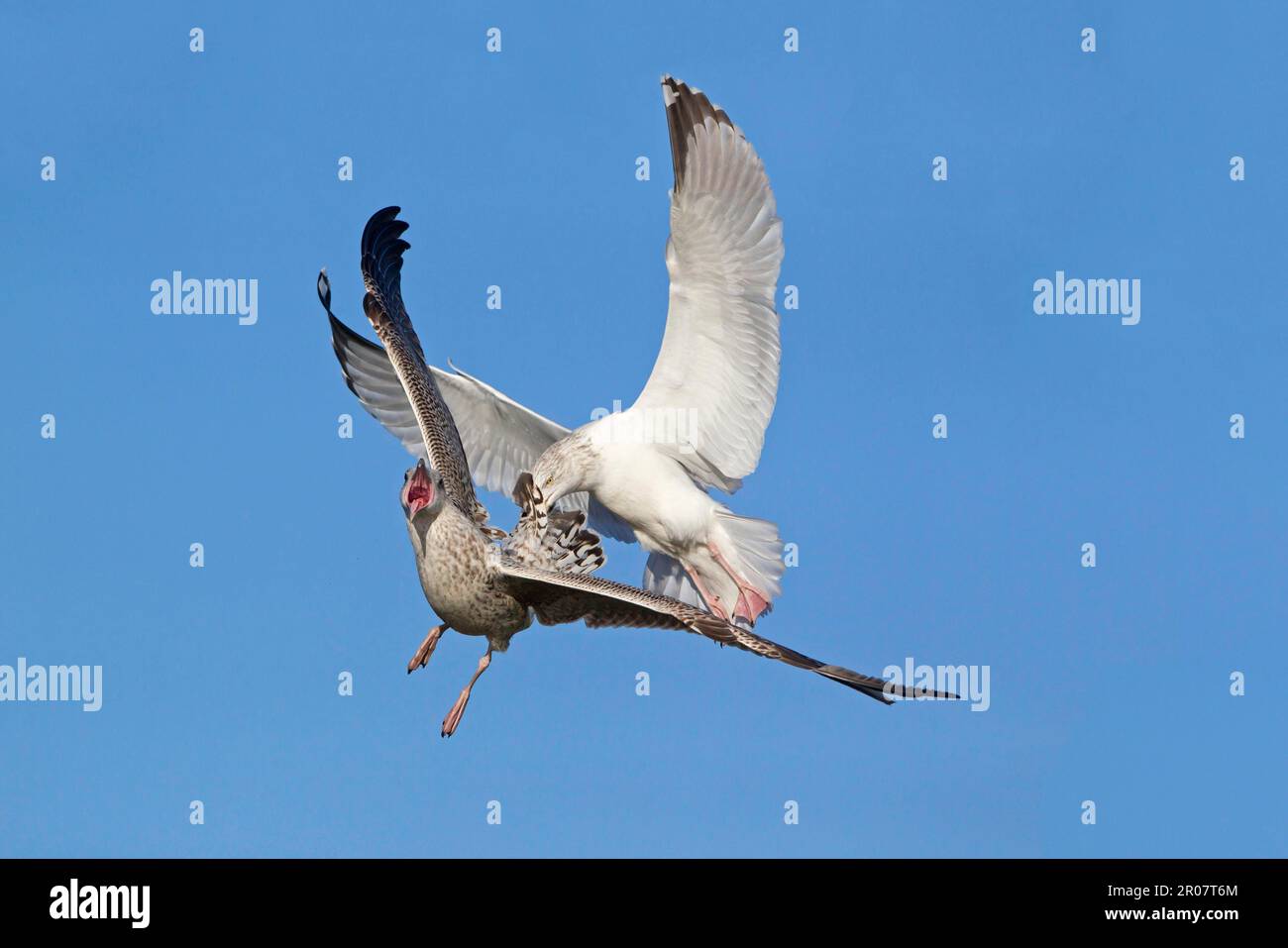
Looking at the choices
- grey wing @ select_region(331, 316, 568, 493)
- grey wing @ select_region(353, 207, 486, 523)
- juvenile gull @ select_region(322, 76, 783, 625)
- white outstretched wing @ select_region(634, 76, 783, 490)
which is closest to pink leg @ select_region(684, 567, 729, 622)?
juvenile gull @ select_region(322, 76, 783, 625)

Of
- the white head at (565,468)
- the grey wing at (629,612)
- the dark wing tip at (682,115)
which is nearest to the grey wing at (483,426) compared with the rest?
the white head at (565,468)

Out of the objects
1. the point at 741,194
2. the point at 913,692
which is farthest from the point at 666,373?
the point at 913,692

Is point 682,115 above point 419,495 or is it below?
above

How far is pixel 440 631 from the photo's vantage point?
7.79 meters

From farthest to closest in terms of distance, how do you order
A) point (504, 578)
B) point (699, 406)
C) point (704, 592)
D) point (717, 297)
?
point (704, 592) → point (699, 406) → point (717, 297) → point (504, 578)

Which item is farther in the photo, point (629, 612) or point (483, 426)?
point (483, 426)

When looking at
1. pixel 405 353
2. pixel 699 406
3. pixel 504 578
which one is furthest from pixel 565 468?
pixel 504 578

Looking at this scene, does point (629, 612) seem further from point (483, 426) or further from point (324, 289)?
point (483, 426)

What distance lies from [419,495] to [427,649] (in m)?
0.90

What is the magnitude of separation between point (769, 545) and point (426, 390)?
3261 mm

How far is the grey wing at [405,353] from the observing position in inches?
316

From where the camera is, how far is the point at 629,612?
23.7 ft

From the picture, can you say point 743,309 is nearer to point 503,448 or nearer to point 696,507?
point 696,507

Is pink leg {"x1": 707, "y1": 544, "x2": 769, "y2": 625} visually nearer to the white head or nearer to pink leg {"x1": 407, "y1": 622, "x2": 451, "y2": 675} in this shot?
the white head
